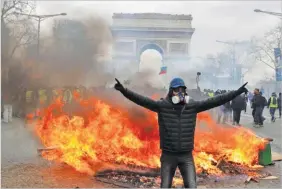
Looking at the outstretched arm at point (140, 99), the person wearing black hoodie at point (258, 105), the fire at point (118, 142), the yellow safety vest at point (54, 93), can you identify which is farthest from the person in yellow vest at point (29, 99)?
the outstretched arm at point (140, 99)

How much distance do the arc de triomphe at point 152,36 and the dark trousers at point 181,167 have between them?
4494cm

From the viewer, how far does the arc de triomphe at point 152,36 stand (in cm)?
5041

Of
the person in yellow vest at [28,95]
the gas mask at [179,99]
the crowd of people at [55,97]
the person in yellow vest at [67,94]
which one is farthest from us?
the person in yellow vest at [28,95]

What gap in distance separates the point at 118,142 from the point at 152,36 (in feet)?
155

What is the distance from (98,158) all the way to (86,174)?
1.53 ft

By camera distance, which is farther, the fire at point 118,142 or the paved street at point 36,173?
the fire at point 118,142

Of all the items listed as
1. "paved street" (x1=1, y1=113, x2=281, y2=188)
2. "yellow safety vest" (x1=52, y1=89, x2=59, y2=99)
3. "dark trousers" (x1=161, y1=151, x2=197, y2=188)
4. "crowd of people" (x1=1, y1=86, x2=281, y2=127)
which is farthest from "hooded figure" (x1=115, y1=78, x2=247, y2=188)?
"yellow safety vest" (x1=52, y1=89, x2=59, y2=99)

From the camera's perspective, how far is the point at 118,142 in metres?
7.50

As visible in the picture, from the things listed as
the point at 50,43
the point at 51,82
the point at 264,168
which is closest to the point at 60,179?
the point at 264,168

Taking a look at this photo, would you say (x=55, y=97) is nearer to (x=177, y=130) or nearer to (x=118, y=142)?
(x=118, y=142)

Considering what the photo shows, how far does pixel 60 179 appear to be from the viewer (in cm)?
668

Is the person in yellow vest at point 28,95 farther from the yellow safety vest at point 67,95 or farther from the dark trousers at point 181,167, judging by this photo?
the dark trousers at point 181,167

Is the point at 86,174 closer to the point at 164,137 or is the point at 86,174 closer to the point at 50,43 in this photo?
the point at 164,137

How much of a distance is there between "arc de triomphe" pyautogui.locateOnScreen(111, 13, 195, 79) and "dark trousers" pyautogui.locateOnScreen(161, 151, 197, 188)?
44944 mm
